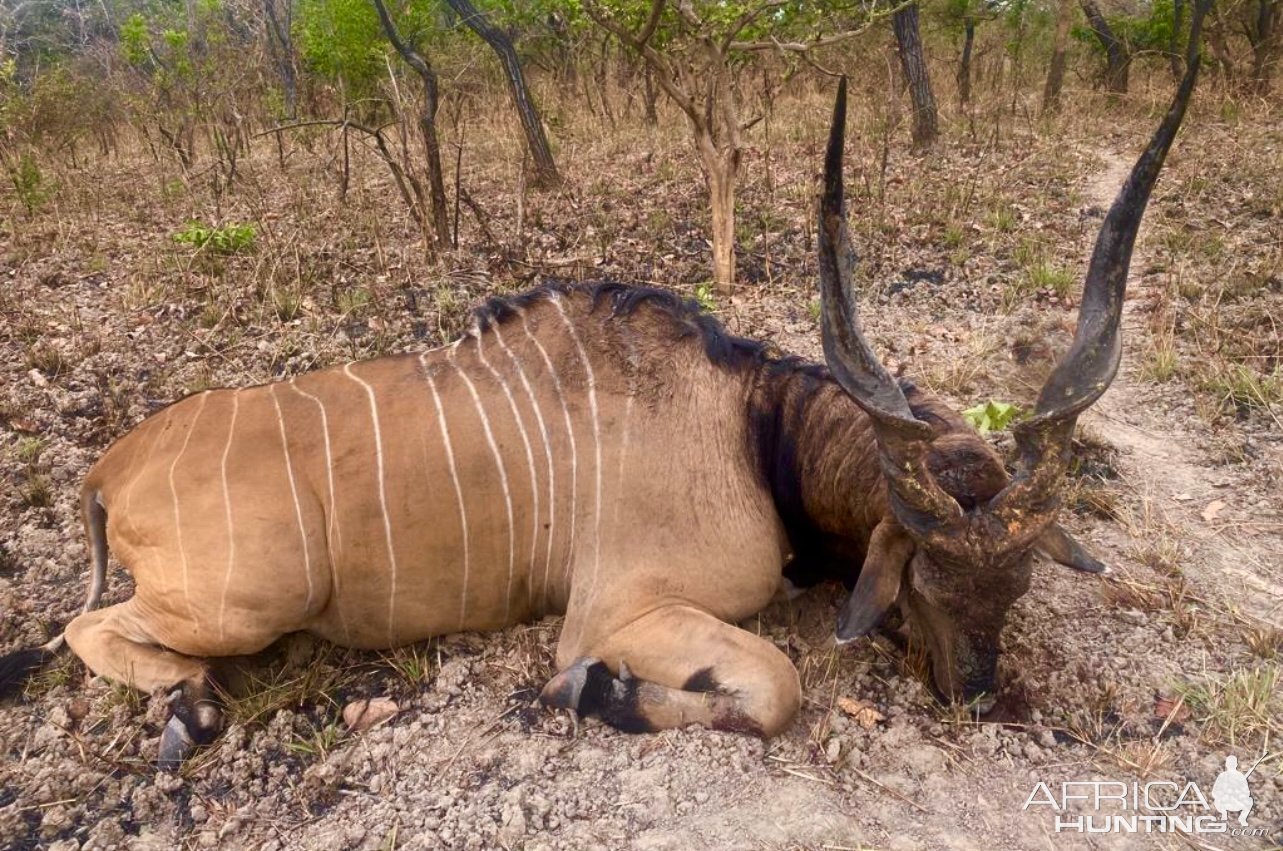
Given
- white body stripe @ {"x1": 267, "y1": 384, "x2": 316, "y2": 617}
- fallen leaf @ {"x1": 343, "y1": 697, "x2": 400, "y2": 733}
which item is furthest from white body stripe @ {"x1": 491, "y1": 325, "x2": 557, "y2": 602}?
white body stripe @ {"x1": 267, "y1": 384, "x2": 316, "y2": 617}

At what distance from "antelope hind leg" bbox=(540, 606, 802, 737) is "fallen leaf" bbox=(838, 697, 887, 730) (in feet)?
0.52

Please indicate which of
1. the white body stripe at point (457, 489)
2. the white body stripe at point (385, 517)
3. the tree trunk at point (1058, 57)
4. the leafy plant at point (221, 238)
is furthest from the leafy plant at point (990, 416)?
the tree trunk at point (1058, 57)

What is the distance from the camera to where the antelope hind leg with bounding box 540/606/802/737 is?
2.81 m

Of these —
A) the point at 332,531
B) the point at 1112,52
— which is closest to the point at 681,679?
the point at 332,531

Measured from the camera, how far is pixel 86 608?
3.42 m

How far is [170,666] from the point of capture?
3148 millimetres

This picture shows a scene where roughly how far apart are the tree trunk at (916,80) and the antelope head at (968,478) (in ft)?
21.8

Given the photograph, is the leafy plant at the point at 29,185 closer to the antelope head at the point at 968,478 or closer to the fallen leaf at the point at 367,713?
the fallen leaf at the point at 367,713

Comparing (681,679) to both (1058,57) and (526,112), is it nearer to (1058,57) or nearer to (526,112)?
(526,112)

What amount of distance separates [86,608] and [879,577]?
8.90 feet

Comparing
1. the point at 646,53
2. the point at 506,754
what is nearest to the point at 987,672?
the point at 506,754

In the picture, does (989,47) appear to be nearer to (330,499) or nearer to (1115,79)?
(1115,79)

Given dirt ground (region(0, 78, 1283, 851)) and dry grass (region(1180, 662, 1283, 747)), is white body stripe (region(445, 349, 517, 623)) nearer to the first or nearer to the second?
dirt ground (region(0, 78, 1283, 851))

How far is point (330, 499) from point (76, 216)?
5698 mm
